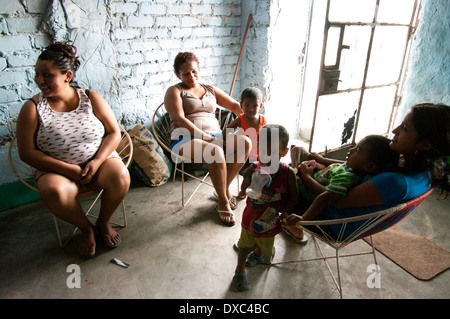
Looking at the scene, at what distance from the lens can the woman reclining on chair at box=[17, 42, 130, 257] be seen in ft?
6.07

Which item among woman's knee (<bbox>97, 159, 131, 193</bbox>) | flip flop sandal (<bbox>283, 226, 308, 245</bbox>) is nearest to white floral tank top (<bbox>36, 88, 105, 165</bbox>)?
woman's knee (<bbox>97, 159, 131, 193</bbox>)

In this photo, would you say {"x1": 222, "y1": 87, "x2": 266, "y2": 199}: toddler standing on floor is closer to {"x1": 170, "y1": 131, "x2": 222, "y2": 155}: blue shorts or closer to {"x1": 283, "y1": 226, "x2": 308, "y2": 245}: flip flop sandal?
{"x1": 170, "y1": 131, "x2": 222, "y2": 155}: blue shorts

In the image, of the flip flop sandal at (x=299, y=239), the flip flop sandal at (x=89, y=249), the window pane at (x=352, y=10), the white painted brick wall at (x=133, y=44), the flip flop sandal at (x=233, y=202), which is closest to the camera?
the flip flop sandal at (x=89, y=249)

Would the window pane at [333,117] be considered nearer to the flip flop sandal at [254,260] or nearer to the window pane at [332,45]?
the window pane at [332,45]

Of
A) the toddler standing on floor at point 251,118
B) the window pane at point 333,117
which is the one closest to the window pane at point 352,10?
the window pane at point 333,117

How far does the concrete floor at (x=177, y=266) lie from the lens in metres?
1.73

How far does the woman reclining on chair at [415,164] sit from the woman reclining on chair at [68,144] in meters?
1.60

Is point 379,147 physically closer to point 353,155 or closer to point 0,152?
point 353,155

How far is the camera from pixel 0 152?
2.41m

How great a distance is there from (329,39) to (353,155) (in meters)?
1.92

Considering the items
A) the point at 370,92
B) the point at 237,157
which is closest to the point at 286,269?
the point at 237,157

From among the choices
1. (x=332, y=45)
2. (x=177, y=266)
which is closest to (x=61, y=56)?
(x=177, y=266)

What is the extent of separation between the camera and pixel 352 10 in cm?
295

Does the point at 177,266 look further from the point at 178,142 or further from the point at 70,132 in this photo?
the point at 70,132
